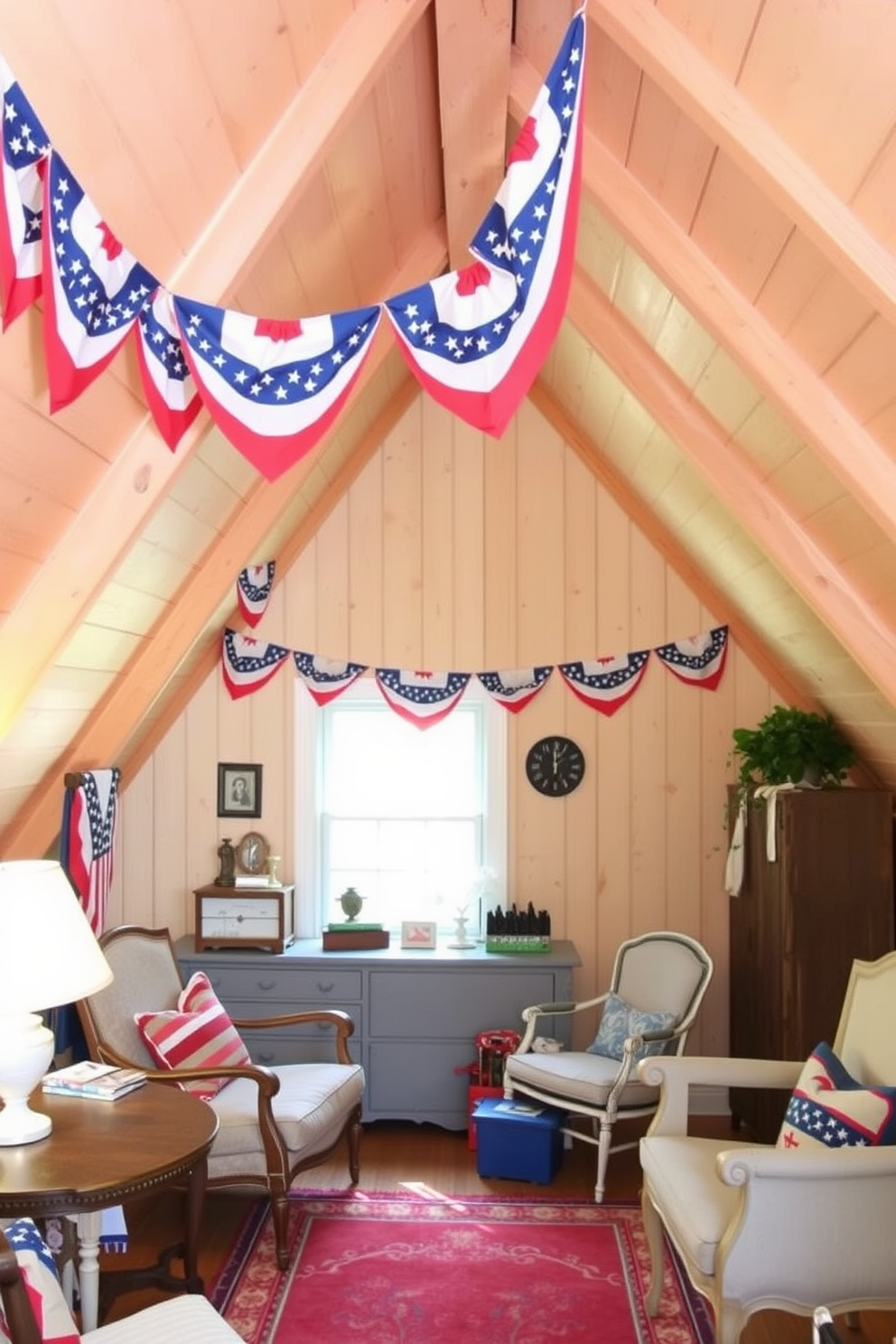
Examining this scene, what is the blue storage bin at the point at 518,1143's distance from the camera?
472 centimetres

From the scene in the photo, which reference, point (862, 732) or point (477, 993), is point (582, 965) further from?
point (862, 732)

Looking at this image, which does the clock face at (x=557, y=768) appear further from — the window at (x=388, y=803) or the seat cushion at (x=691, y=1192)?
the seat cushion at (x=691, y=1192)

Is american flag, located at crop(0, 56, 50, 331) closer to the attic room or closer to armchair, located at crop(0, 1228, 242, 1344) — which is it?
the attic room

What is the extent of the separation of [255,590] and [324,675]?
1.64 feet

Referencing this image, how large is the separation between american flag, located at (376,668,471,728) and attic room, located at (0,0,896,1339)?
4.2 inches

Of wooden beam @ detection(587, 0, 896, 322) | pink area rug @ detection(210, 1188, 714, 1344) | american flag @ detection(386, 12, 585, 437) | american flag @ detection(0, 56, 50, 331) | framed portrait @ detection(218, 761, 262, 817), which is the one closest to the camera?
american flag @ detection(0, 56, 50, 331)

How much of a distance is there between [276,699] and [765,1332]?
3.29 metres

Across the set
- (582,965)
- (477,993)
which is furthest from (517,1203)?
(582,965)

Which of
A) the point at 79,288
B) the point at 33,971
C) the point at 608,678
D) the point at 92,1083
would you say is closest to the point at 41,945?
the point at 33,971

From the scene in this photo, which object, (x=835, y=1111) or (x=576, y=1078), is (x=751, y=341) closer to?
(x=835, y=1111)

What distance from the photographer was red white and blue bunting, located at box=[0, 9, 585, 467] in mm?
2303

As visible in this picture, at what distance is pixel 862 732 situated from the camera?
191 inches

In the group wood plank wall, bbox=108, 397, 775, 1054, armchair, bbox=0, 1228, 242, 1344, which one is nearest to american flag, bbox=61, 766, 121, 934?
wood plank wall, bbox=108, 397, 775, 1054

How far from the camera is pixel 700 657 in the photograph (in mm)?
5633
